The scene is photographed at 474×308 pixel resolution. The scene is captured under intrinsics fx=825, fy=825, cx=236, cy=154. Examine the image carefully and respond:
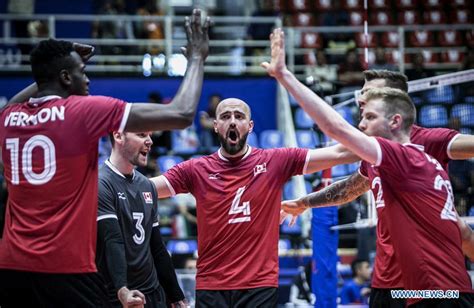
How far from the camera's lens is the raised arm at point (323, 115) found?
206 inches

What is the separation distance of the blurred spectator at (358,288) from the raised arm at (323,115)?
7233 mm

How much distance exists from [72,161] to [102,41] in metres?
13.7

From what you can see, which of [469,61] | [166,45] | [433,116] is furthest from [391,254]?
[166,45]

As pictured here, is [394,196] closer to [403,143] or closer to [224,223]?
[403,143]

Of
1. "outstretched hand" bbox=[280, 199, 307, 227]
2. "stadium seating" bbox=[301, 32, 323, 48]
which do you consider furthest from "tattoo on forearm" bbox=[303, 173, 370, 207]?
"stadium seating" bbox=[301, 32, 323, 48]

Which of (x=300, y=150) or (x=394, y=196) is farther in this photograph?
(x=300, y=150)

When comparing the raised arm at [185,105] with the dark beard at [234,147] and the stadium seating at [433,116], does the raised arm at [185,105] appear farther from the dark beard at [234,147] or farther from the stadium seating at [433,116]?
the stadium seating at [433,116]

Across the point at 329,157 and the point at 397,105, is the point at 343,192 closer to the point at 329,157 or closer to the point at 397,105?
the point at 329,157

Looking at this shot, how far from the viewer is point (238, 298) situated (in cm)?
679

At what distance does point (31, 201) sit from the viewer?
16.5ft

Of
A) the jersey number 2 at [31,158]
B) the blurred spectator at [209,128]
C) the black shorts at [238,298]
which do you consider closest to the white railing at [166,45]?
the blurred spectator at [209,128]

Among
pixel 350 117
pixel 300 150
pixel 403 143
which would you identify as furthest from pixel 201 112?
pixel 403 143

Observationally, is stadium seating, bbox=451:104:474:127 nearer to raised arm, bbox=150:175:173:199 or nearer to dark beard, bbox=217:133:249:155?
dark beard, bbox=217:133:249:155

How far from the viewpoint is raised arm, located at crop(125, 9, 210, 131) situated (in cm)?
489
